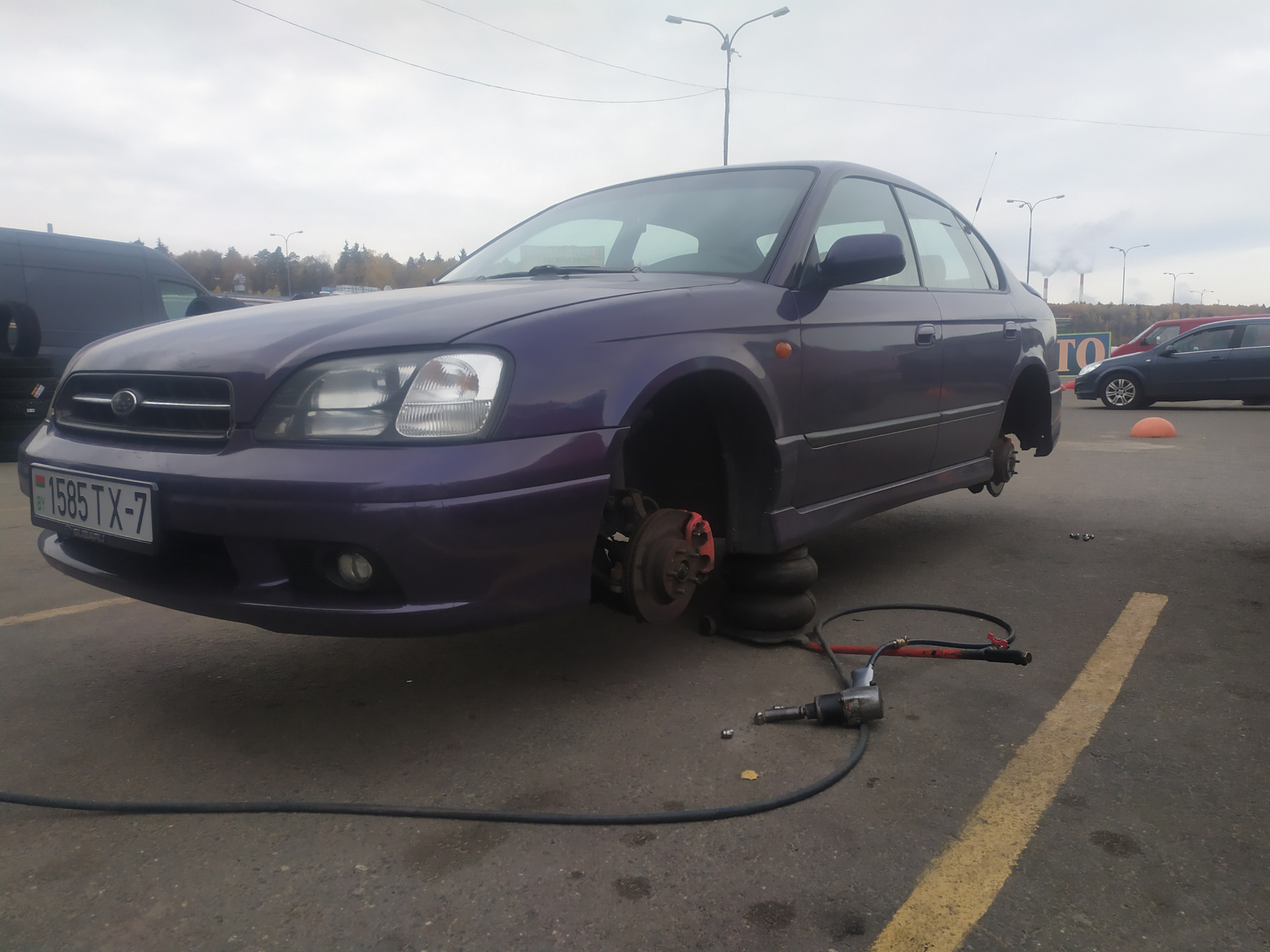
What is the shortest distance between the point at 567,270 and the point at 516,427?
1173mm

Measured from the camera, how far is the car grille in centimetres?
210

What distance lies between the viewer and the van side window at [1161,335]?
15.3 meters

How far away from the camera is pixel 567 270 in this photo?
3.04 meters

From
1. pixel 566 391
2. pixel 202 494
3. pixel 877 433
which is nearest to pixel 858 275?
pixel 877 433

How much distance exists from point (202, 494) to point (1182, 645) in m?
2.84

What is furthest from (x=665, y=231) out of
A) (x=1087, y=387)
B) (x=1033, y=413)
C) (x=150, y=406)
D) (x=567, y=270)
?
(x=1087, y=387)

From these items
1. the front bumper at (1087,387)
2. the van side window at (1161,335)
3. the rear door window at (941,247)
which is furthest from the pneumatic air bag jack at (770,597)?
the van side window at (1161,335)

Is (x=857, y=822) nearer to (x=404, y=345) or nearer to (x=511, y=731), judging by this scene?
(x=511, y=731)

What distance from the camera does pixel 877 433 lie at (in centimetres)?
321

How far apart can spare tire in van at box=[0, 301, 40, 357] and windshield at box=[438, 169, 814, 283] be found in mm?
5904

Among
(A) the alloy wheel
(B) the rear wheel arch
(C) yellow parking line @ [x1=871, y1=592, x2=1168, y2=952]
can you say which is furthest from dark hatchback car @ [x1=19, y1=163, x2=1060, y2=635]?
(A) the alloy wheel

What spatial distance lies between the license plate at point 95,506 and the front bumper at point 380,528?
4 centimetres

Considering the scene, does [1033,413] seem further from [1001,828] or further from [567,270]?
Result: [1001,828]

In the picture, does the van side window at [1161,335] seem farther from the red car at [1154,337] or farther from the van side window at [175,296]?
the van side window at [175,296]
